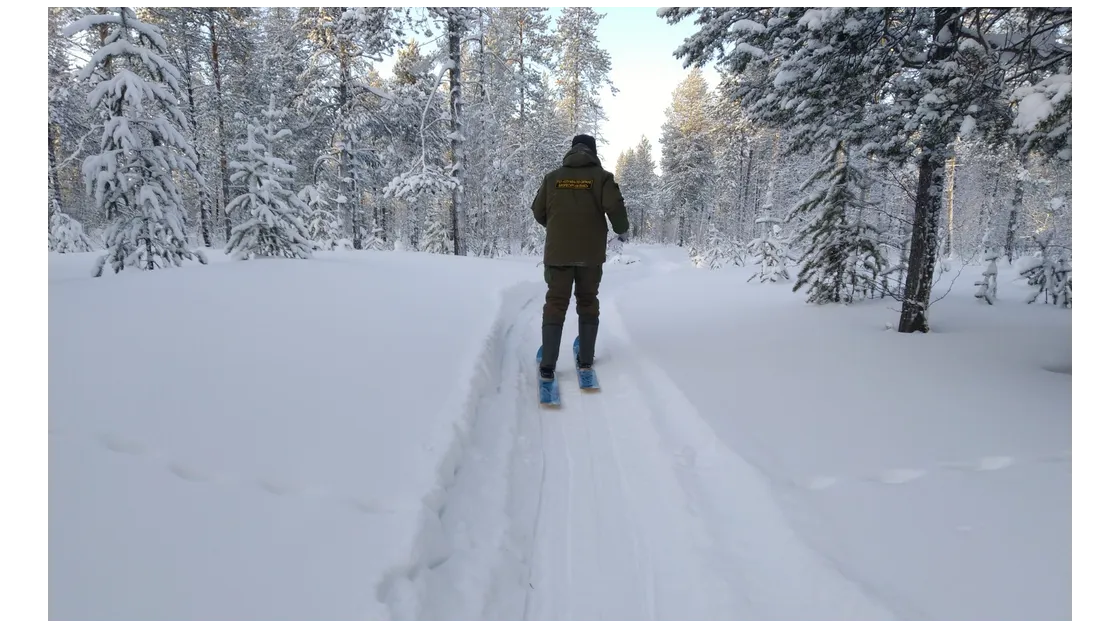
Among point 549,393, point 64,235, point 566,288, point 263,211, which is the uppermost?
point 263,211

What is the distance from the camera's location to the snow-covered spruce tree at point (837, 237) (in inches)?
292

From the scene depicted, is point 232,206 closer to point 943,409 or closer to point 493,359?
point 493,359

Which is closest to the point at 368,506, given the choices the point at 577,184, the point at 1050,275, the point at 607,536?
the point at 607,536

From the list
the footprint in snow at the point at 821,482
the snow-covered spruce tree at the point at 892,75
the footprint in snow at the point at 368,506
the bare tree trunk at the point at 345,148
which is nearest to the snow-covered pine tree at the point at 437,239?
the bare tree trunk at the point at 345,148

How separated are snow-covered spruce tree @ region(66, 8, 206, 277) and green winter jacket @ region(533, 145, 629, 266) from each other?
8259 mm

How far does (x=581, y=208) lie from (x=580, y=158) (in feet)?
1.57

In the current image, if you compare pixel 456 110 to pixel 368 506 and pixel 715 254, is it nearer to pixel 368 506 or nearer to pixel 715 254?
pixel 715 254

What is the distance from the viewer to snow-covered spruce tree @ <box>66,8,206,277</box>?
8055 millimetres

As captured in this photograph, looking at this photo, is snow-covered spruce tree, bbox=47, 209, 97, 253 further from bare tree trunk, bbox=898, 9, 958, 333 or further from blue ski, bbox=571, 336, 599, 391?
bare tree trunk, bbox=898, 9, 958, 333

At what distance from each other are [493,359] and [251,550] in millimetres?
3296

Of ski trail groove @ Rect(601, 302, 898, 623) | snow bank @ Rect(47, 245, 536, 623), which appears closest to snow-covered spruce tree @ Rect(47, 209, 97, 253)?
snow bank @ Rect(47, 245, 536, 623)

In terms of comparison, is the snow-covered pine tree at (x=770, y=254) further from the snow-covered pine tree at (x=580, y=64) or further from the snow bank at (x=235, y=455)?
the snow-covered pine tree at (x=580, y=64)

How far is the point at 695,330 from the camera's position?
623 cm

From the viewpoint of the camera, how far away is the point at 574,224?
14.3 feet
